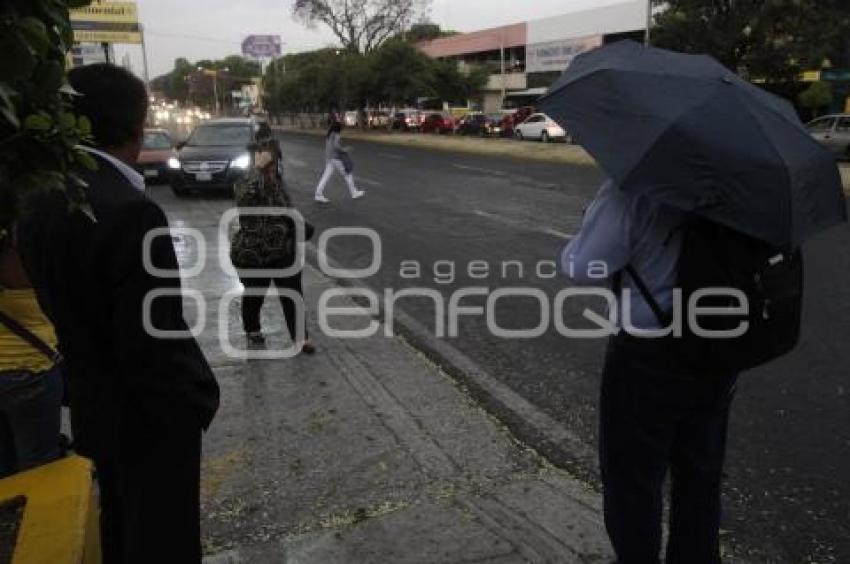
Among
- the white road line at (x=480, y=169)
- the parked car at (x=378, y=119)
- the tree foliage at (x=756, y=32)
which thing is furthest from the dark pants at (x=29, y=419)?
the parked car at (x=378, y=119)

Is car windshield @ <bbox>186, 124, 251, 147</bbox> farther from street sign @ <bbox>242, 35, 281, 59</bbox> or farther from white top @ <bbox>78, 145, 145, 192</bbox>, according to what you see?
street sign @ <bbox>242, 35, 281, 59</bbox>

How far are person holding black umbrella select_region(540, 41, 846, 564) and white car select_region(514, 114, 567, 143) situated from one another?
110 ft

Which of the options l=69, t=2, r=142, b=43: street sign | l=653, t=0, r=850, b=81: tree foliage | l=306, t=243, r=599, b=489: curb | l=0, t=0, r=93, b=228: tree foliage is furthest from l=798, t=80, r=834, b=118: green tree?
l=0, t=0, r=93, b=228: tree foliage

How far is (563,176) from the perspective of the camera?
20.5 meters

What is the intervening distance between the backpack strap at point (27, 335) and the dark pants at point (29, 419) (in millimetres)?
82

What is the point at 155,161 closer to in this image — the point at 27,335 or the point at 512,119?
the point at 27,335

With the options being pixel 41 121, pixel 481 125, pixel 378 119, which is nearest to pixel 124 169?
pixel 41 121

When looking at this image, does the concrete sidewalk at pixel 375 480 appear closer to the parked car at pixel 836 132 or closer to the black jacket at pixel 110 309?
the black jacket at pixel 110 309

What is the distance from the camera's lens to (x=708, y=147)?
2.22 metres

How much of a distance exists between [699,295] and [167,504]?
64.8 inches

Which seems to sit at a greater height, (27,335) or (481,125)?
(27,335)

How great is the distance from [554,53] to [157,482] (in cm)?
5355

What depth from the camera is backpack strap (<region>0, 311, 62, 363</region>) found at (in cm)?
280

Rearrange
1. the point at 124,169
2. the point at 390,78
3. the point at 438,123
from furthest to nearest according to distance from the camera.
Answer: the point at 390,78 < the point at 438,123 < the point at 124,169
